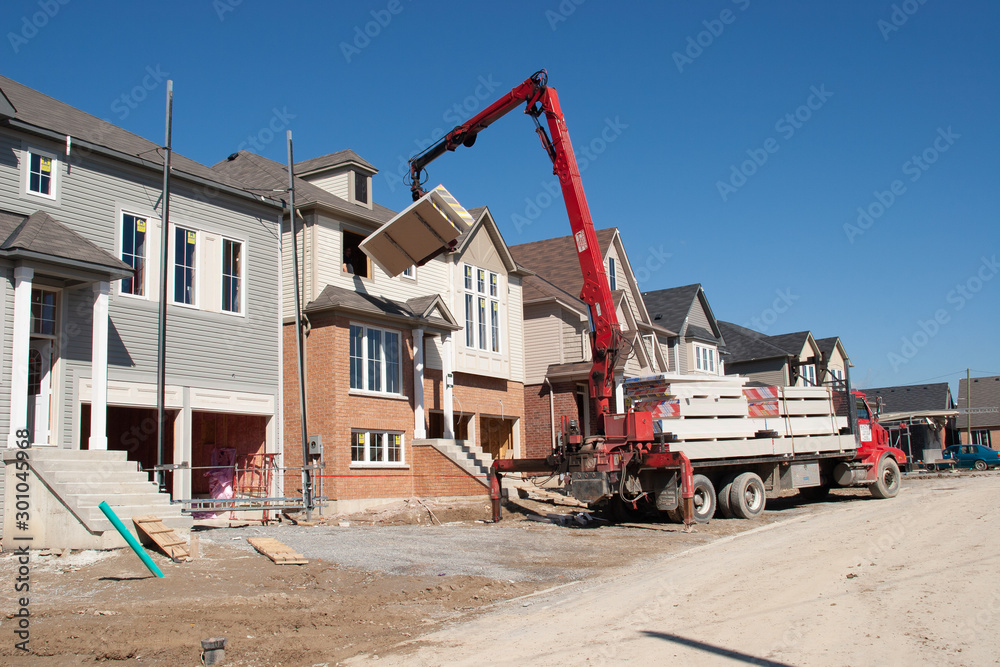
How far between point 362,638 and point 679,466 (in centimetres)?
998

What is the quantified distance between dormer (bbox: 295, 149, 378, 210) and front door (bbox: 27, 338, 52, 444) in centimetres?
1034

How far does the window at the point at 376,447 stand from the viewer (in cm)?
2150

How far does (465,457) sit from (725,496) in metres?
7.38

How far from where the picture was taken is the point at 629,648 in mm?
7039

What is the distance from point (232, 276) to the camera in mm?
19828

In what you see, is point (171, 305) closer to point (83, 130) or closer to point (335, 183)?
point (83, 130)

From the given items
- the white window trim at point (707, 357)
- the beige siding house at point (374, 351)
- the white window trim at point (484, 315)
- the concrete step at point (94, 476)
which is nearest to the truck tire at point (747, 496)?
the beige siding house at point (374, 351)

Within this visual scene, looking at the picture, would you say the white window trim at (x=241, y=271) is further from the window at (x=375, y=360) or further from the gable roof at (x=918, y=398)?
the gable roof at (x=918, y=398)

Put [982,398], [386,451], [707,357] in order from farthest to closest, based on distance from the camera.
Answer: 1. [982,398]
2. [707,357]
3. [386,451]

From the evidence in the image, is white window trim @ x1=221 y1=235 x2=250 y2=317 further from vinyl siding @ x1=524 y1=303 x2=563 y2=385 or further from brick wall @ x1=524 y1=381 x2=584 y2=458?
vinyl siding @ x1=524 y1=303 x2=563 y2=385

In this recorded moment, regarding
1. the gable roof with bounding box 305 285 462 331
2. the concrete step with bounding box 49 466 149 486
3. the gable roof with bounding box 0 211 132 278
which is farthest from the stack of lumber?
the gable roof with bounding box 0 211 132 278

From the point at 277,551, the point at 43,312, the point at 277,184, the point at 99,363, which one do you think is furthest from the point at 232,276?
the point at 277,551

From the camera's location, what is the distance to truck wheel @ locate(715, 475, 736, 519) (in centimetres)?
1842

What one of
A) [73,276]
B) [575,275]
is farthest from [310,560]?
[575,275]
